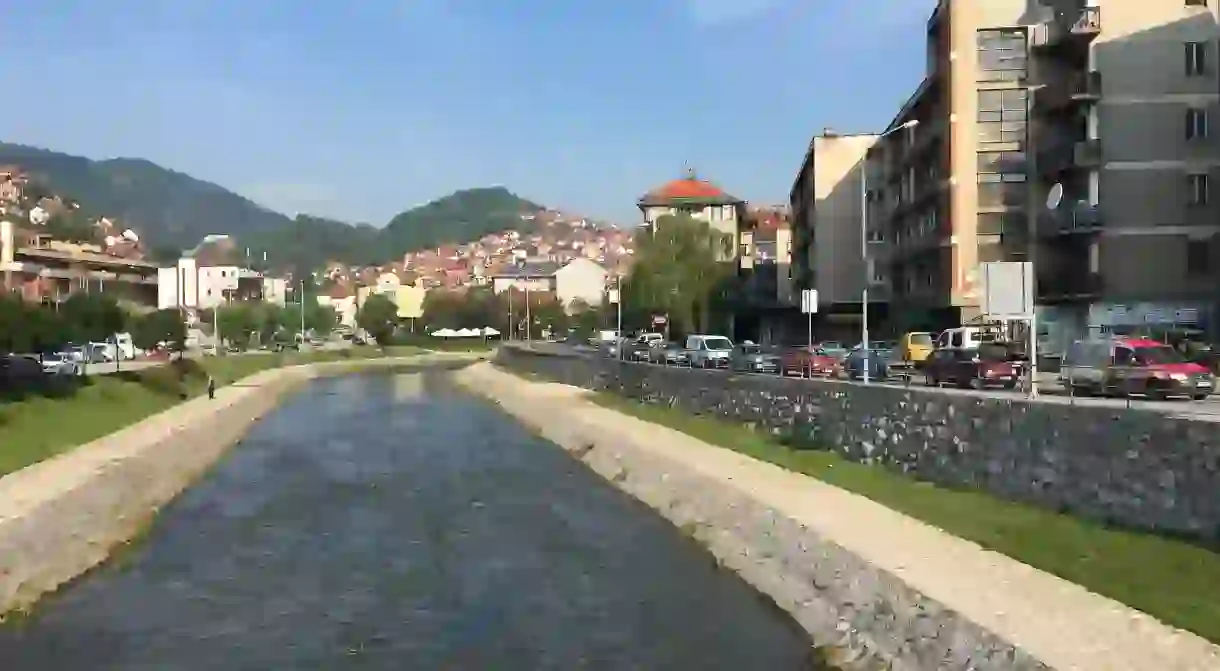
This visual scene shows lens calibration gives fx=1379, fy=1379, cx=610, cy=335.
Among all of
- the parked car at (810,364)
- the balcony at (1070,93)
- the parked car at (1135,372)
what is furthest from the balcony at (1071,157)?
the parked car at (1135,372)

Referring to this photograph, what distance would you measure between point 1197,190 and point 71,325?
183ft

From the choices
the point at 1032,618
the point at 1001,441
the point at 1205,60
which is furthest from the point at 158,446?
the point at 1205,60

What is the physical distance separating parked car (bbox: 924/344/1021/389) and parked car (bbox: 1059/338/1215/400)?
9.24 feet

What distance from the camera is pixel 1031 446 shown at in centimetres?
1878

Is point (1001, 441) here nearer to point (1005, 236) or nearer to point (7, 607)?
point (7, 607)

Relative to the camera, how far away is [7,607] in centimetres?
1734

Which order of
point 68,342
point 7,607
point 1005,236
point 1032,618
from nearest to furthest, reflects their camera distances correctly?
1. point 1032,618
2. point 7,607
3. point 1005,236
4. point 68,342

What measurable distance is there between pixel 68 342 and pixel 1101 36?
5598 cm

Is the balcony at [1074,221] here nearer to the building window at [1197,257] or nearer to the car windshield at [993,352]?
the building window at [1197,257]

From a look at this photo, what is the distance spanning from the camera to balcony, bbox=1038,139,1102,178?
6359cm

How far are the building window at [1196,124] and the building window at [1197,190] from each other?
6.15 feet

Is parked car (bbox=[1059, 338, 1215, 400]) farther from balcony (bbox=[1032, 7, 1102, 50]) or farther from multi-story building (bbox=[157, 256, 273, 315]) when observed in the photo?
multi-story building (bbox=[157, 256, 273, 315])

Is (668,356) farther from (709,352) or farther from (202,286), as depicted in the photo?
(202,286)


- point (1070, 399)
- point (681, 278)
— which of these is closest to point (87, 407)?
point (1070, 399)
